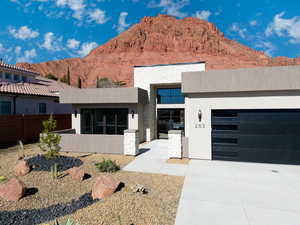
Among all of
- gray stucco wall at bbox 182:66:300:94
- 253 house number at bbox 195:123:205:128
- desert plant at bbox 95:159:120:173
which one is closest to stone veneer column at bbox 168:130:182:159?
253 house number at bbox 195:123:205:128

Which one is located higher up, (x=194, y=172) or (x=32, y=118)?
(x=32, y=118)

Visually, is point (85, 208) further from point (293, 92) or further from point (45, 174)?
point (293, 92)

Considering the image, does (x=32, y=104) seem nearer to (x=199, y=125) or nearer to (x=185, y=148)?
(x=185, y=148)

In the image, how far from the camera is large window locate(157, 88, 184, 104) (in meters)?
13.5

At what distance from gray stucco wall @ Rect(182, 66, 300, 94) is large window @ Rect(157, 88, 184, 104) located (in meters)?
5.28

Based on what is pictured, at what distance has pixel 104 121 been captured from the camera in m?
12.8

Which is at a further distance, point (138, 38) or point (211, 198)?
point (138, 38)

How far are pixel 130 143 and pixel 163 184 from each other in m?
3.95

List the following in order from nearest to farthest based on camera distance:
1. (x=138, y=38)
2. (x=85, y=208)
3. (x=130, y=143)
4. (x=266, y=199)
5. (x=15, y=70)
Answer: (x=85, y=208)
(x=266, y=199)
(x=130, y=143)
(x=15, y=70)
(x=138, y=38)

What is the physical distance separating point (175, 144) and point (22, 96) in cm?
1440

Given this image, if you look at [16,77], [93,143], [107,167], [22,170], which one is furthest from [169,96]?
[16,77]

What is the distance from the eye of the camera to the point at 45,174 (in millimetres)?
6371

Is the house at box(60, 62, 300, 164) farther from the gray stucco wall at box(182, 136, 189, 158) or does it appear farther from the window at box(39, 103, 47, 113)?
the window at box(39, 103, 47, 113)

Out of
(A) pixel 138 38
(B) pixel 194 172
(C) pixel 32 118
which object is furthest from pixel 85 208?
(A) pixel 138 38
